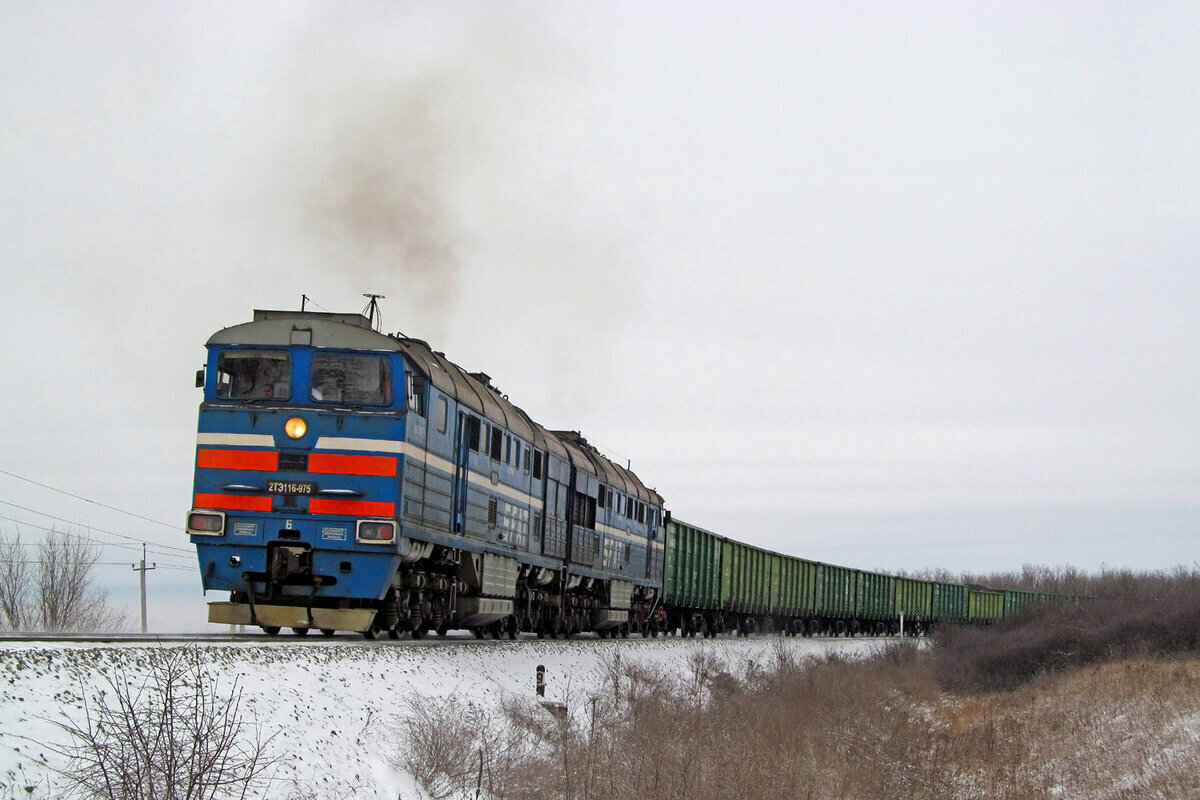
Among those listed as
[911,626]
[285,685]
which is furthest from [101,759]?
[911,626]

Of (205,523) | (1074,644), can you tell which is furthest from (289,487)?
(1074,644)

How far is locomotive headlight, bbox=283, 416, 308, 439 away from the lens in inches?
589

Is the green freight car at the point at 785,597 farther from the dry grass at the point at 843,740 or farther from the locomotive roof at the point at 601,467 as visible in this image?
the dry grass at the point at 843,740

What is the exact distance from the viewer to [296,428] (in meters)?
15.0

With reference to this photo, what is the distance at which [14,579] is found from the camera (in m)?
40.4

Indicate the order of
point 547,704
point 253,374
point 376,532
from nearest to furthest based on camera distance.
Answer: point 376,532
point 253,374
point 547,704

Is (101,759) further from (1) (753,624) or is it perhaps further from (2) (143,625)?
(1) (753,624)

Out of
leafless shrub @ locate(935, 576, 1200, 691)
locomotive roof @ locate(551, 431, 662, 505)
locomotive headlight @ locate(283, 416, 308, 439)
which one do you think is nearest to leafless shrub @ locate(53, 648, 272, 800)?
locomotive headlight @ locate(283, 416, 308, 439)

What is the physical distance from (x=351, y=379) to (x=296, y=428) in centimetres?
93

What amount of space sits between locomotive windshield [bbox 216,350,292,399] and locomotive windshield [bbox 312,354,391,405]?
0.38 meters

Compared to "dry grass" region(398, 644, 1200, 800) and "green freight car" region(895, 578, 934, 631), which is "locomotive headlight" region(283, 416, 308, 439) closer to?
"dry grass" region(398, 644, 1200, 800)

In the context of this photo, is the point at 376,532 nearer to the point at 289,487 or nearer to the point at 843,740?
the point at 289,487

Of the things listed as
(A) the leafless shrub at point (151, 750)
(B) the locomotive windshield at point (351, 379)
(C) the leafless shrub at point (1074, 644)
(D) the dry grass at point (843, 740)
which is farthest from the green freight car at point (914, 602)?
(A) the leafless shrub at point (151, 750)

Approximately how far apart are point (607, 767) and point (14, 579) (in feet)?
109
